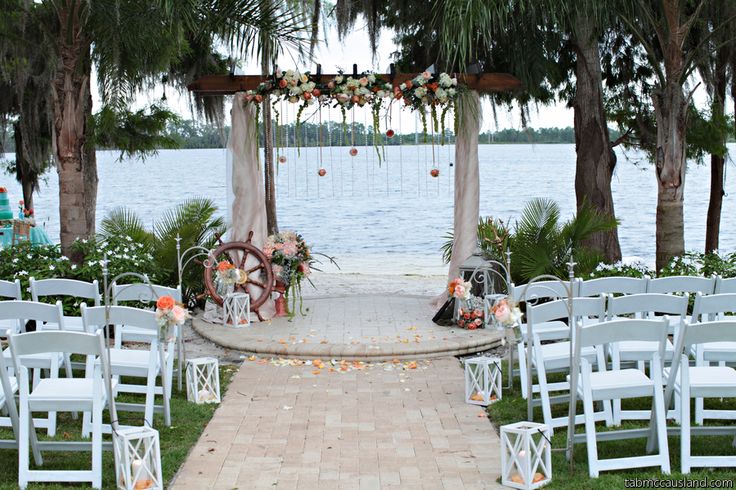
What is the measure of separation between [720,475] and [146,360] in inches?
131

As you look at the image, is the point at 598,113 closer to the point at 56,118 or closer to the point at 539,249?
the point at 539,249

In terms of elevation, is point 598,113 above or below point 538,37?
below

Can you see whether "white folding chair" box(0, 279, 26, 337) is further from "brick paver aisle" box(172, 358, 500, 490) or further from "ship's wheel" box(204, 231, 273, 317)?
"ship's wheel" box(204, 231, 273, 317)

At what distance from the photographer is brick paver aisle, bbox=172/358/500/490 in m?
5.12

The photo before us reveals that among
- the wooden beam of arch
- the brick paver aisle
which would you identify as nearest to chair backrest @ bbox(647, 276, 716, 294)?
the brick paver aisle

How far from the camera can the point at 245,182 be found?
32.2 ft

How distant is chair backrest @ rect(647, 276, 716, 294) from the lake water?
7.28 meters

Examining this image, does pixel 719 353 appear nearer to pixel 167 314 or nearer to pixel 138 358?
pixel 167 314

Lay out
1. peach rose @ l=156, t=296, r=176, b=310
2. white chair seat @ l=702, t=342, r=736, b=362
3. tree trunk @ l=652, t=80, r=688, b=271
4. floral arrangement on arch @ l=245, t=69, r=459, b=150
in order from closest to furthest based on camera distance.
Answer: peach rose @ l=156, t=296, r=176, b=310, white chair seat @ l=702, t=342, r=736, b=362, floral arrangement on arch @ l=245, t=69, r=459, b=150, tree trunk @ l=652, t=80, r=688, b=271

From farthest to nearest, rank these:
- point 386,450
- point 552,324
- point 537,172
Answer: point 537,172
point 552,324
point 386,450

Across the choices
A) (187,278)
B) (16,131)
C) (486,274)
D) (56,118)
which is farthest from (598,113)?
(16,131)

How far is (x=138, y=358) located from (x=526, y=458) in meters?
2.51

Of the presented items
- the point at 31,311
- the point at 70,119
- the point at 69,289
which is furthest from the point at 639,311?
the point at 70,119

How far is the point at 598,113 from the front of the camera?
11.9m
